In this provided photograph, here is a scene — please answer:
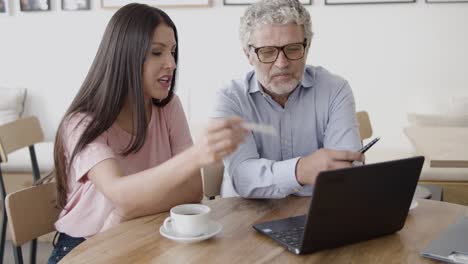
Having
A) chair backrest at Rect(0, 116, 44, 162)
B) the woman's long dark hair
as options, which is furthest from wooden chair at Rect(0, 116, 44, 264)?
the woman's long dark hair

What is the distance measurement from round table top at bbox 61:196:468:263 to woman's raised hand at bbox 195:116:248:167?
18 centimetres

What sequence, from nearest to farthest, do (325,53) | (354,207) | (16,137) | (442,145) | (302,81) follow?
(354,207)
(302,81)
(442,145)
(16,137)
(325,53)

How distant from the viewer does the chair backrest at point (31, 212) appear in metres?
1.33

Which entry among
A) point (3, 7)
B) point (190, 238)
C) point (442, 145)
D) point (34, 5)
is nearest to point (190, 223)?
point (190, 238)

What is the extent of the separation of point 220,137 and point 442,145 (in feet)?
5.49

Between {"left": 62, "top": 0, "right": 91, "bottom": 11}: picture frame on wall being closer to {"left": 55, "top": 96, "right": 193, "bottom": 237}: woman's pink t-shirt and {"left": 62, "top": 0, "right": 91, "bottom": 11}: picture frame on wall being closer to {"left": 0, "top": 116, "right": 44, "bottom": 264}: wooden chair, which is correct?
{"left": 0, "top": 116, "right": 44, "bottom": 264}: wooden chair

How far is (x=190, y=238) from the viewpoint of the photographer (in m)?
1.09

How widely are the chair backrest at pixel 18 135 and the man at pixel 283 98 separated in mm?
1245

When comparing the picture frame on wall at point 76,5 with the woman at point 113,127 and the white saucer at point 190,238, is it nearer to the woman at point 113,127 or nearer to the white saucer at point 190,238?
the woman at point 113,127

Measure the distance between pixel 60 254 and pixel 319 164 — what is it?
711mm

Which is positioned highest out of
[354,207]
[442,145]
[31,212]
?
[354,207]

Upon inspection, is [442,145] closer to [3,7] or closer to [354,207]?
[354,207]

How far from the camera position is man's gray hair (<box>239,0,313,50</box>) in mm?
Answer: 1605

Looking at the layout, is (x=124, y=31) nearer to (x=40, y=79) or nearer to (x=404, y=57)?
(x=404, y=57)
